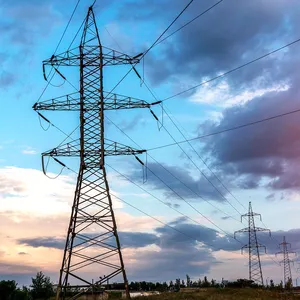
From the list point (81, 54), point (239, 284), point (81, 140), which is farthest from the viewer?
point (239, 284)

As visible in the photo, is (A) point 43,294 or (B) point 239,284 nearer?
(A) point 43,294

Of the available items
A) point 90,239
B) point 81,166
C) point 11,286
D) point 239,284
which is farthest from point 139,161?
point 239,284

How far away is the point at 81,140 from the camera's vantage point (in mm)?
45625

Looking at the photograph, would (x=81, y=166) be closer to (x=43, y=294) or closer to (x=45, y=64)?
(x=45, y=64)

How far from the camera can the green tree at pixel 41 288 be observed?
283 ft

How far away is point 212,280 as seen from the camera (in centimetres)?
10050

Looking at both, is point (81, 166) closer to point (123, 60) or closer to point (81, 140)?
point (81, 140)

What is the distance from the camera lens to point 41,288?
87.7 meters

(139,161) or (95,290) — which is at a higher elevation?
(139,161)

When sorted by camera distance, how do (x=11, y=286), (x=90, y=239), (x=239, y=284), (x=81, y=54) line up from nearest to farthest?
(x=90, y=239), (x=81, y=54), (x=11, y=286), (x=239, y=284)

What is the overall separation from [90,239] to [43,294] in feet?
160

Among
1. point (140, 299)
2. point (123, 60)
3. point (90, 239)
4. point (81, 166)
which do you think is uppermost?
point (123, 60)

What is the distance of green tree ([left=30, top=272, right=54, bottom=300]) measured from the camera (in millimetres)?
86162

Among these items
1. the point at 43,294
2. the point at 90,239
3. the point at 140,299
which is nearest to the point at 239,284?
the point at 43,294
